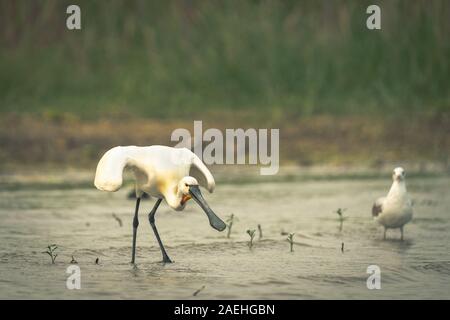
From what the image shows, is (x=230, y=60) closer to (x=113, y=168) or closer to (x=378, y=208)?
(x=378, y=208)

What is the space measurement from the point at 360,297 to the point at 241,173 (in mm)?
6998

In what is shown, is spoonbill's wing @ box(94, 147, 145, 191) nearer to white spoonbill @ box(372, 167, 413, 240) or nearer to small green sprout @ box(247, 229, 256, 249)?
small green sprout @ box(247, 229, 256, 249)

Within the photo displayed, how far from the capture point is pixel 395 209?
10.6 metres

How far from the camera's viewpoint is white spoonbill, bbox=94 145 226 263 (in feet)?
30.7

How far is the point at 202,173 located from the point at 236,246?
870 millimetres

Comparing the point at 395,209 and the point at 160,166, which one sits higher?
the point at 160,166

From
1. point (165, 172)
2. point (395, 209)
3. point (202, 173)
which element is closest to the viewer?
point (165, 172)

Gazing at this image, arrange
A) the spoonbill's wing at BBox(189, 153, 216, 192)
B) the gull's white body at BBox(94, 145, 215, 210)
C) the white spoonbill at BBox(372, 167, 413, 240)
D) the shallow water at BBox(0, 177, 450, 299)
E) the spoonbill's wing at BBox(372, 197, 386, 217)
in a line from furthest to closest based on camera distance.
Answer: the spoonbill's wing at BBox(372, 197, 386, 217) → the white spoonbill at BBox(372, 167, 413, 240) → the spoonbill's wing at BBox(189, 153, 216, 192) → the gull's white body at BBox(94, 145, 215, 210) → the shallow water at BBox(0, 177, 450, 299)

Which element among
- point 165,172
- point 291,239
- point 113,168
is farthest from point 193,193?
point 291,239

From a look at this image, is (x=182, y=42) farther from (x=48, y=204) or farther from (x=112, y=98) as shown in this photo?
(x=48, y=204)

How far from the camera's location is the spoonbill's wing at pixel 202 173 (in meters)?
9.57

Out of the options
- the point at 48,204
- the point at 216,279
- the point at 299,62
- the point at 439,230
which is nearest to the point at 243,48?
the point at 299,62

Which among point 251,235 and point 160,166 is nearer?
point 160,166

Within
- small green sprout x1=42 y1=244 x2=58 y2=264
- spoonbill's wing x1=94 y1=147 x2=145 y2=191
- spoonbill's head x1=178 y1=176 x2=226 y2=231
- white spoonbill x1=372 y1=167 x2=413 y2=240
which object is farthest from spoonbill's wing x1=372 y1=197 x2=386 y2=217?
small green sprout x1=42 y1=244 x2=58 y2=264
